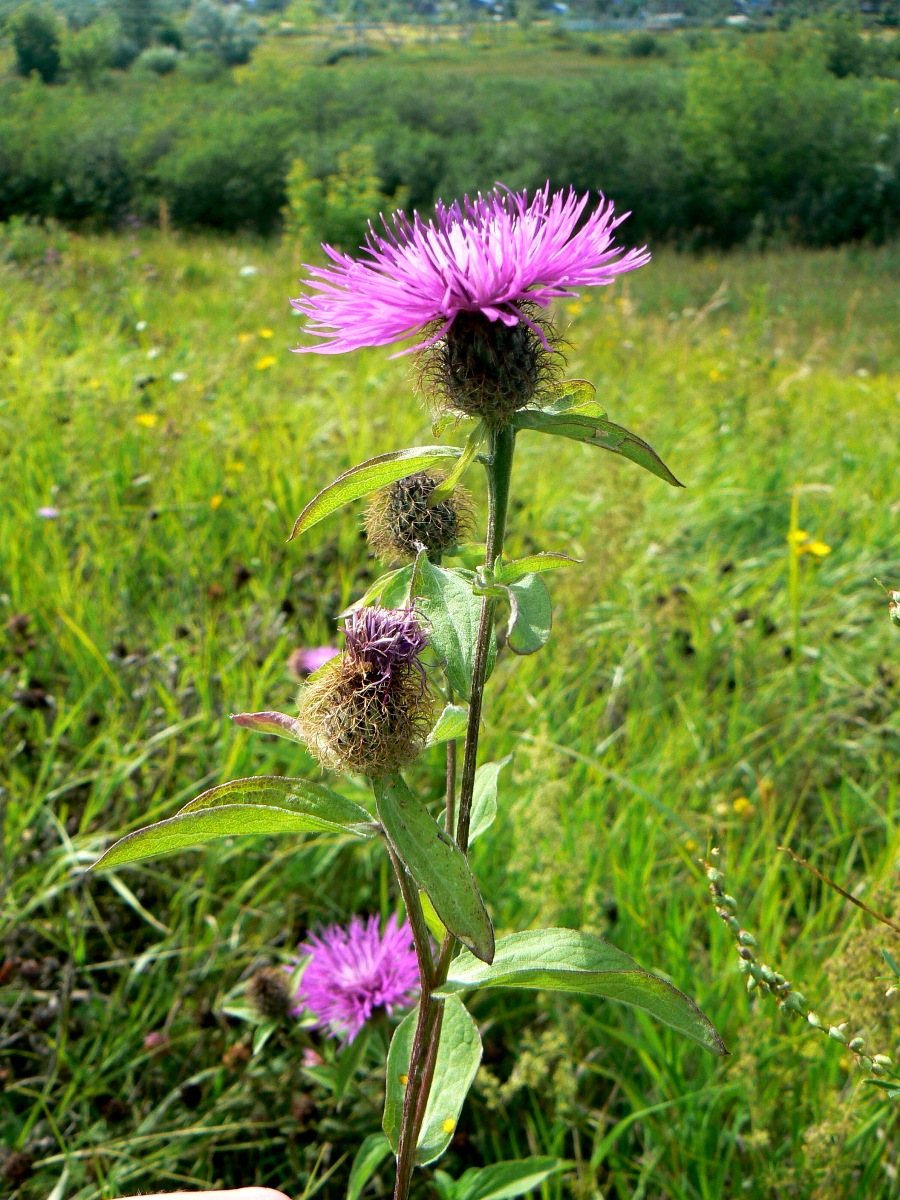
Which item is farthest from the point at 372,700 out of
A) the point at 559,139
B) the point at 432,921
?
the point at 559,139

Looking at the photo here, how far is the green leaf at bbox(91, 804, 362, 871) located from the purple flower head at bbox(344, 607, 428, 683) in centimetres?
14

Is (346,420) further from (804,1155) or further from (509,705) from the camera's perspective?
(804,1155)

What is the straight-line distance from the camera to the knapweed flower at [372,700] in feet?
2.67

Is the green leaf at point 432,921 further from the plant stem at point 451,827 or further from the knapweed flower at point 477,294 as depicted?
the knapweed flower at point 477,294

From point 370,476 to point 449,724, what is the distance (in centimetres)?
24

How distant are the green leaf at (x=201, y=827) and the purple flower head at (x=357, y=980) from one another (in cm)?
73

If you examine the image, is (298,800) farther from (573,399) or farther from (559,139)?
(559,139)

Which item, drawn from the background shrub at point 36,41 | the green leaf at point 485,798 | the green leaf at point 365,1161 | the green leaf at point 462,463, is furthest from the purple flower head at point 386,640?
the background shrub at point 36,41

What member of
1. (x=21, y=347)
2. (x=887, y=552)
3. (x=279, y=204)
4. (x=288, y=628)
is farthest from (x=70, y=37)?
(x=279, y=204)

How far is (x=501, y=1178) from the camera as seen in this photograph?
1214 millimetres

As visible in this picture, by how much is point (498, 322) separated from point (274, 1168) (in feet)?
4.49

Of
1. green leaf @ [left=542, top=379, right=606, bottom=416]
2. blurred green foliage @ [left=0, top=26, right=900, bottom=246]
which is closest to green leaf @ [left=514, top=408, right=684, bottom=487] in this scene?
green leaf @ [left=542, top=379, right=606, bottom=416]

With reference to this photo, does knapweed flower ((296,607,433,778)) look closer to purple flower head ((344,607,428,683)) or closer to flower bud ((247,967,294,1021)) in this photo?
purple flower head ((344,607,428,683))

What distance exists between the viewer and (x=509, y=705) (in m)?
2.28
